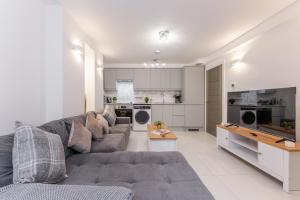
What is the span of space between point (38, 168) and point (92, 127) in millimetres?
1556

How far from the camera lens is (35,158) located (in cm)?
119

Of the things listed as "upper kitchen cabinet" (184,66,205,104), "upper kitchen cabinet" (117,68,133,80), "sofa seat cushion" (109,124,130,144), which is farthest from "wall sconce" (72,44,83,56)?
"upper kitchen cabinet" (184,66,205,104)

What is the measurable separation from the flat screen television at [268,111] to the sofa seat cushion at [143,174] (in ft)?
5.34

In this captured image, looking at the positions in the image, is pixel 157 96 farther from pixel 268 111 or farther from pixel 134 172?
pixel 134 172

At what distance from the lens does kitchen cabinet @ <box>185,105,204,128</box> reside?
6.22 m

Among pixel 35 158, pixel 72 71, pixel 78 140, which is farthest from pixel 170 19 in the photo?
pixel 35 158

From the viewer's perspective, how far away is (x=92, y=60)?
4.28 m

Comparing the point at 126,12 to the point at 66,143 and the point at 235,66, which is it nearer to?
the point at 66,143

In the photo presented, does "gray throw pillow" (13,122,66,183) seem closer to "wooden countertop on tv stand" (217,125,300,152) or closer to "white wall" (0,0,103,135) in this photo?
"white wall" (0,0,103,135)

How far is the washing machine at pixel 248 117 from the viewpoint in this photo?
3072 millimetres

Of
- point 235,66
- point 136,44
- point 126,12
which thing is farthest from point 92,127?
point 235,66

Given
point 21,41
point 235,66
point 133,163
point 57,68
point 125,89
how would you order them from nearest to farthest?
point 133,163 → point 21,41 → point 57,68 → point 235,66 → point 125,89

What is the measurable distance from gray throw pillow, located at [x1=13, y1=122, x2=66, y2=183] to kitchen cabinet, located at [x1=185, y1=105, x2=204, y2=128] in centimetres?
524

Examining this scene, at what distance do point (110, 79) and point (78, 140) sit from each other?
4691mm
